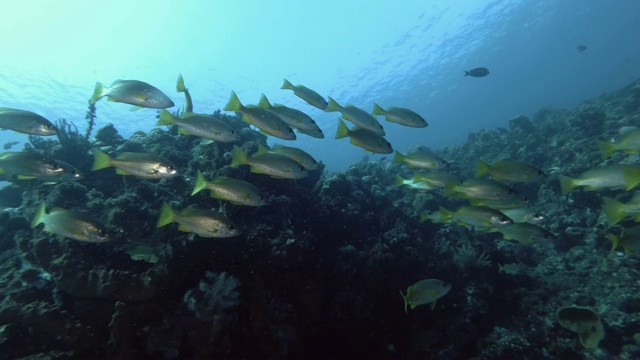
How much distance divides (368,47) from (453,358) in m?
53.7

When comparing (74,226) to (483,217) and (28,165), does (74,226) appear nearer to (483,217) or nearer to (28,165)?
(28,165)

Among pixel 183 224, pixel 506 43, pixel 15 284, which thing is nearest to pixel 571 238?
pixel 183 224

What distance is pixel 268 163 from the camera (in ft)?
15.8

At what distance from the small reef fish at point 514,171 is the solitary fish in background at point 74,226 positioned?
5.92m

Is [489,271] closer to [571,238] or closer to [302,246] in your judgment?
[571,238]

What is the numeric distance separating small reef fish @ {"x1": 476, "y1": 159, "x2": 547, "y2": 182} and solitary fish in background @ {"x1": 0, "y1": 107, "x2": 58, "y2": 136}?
7.10 metres

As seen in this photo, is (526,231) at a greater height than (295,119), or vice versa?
(295,119)

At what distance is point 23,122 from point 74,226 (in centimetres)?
214

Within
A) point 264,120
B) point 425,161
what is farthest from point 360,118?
point 264,120

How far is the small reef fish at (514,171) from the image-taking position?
5426mm

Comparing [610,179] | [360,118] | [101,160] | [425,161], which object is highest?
[360,118]

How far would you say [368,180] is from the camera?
1289 cm

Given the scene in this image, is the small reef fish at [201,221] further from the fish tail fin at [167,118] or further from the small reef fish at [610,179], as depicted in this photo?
the small reef fish at [610,179]

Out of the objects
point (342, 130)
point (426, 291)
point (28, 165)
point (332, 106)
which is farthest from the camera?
point (332, 106)
